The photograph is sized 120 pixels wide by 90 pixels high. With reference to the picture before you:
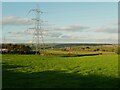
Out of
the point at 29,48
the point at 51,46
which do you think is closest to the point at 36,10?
the point at 29,48

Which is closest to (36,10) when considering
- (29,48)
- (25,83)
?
(29,48)

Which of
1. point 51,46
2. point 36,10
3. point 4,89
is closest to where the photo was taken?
point 4,89

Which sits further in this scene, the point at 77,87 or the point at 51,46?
the point at 51,46

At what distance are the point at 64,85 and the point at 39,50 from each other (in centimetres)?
3553

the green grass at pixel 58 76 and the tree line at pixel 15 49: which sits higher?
the tree line at pixel 15 49

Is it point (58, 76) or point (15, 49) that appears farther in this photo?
point (15, 49)

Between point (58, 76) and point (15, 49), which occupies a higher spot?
point (15, 49)

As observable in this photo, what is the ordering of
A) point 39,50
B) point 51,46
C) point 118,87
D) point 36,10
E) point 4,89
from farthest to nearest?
point 51,46
point 39,50
point 36,10
point 118,87
point 4,89

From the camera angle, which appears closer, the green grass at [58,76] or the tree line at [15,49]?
the green grass at [58,76]

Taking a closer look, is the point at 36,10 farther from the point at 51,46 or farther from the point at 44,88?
the point at 44,88

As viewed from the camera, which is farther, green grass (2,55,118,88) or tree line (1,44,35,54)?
tree line (1,44,35,54)

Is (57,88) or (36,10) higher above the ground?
(36,10)

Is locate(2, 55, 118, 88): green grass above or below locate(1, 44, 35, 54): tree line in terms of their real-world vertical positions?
below

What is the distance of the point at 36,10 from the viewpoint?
42.2 m
